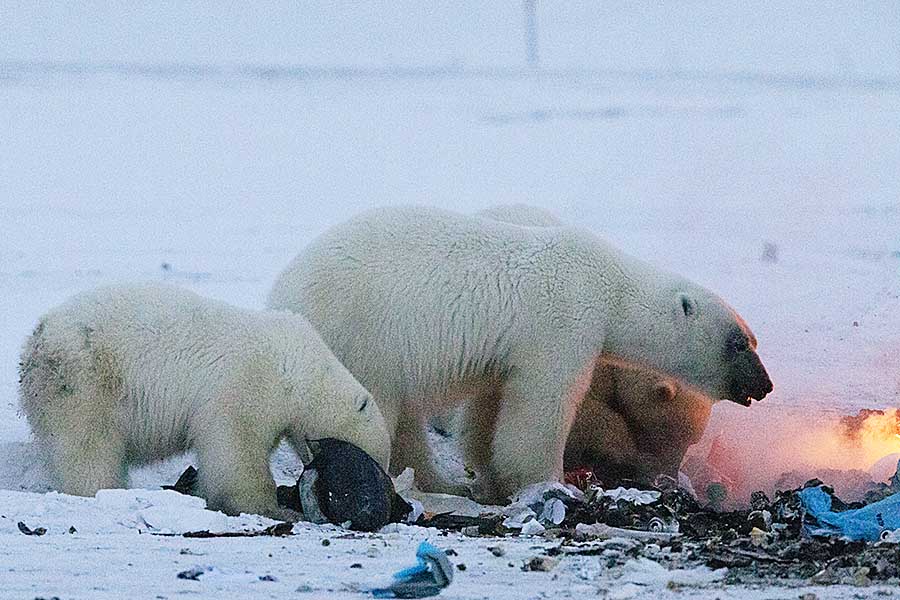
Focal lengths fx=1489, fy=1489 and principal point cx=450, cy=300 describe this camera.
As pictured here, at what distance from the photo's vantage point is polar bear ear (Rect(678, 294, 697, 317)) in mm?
6598

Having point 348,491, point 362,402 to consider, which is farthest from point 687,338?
point 348,491

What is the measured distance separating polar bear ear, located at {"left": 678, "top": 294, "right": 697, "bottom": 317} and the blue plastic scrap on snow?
1.41m

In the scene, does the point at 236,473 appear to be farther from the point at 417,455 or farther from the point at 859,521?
the point at 859,521

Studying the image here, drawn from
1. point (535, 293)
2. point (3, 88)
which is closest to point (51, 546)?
point (535, 293)

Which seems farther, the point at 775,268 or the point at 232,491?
the point at 775,268

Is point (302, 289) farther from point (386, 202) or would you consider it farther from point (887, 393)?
point (386, 202)

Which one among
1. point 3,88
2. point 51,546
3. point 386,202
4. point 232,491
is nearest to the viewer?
point 51,546

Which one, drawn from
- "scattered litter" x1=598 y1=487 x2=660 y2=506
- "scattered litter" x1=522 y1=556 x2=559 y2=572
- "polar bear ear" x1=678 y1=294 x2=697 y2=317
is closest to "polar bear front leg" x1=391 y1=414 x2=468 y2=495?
"scattered litter" x1=598 y1=487 x2=660 y2=506

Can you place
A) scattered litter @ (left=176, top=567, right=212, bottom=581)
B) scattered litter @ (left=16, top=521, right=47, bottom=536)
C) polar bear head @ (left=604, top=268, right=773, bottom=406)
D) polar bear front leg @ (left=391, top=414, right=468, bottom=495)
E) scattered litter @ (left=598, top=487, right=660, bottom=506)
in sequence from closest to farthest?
scattered litter @ (left=176, top=567, right=212, bottom=581), scattered litter @ (left=16, top=521, right=47, bottom=536), scattered litter @ (left=598, top=487, right=660, bottom=506), polar bear head @ (left=604, top=268, right=773, bottom=406), polar bear front leg @ (left=391, top=414, right=468, bottom=495)

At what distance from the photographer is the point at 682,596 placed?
391 centimetres

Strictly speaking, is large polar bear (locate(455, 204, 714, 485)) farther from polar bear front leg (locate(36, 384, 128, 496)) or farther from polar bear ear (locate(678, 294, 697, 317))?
polar bear front leg (locate(36, 384, 128, 496))

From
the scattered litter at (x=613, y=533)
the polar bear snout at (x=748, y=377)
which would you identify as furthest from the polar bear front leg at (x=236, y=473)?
the polar bear snout at (x=748, y=377)

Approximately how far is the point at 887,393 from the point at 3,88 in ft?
53.2

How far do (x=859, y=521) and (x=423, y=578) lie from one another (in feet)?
6.19
